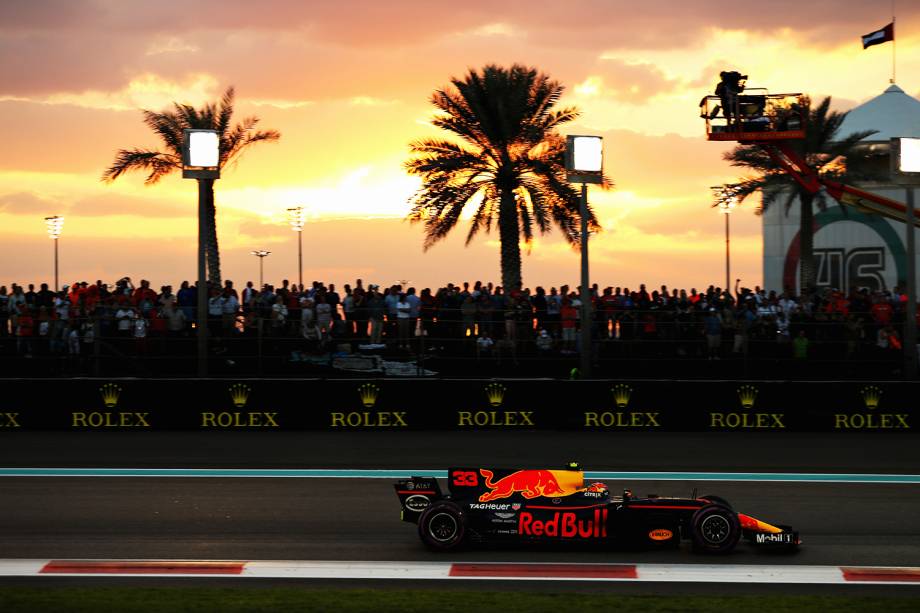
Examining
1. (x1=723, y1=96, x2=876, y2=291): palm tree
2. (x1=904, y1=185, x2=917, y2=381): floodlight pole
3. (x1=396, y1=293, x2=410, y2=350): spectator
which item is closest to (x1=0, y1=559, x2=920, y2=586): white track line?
(x1=396, y1=293, x2=410, y2=350): spectator

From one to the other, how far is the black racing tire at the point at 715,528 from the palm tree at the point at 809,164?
28.1m

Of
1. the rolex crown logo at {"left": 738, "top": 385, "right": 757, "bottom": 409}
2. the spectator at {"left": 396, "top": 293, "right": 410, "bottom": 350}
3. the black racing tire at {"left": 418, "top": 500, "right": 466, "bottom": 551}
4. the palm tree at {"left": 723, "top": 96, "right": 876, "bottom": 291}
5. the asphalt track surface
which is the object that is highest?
the palm tree at {"left": 723, "top": 96, "right": 876, "bottom": 291}

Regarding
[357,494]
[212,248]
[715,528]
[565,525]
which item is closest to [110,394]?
[357,494]

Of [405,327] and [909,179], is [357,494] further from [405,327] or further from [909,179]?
[909,179]

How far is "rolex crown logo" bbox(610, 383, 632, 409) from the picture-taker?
19.0 m

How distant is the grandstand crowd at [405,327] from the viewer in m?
20.4

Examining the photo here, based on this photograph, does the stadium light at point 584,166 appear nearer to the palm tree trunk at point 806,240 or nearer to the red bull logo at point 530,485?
the red bull logo at point 530,485

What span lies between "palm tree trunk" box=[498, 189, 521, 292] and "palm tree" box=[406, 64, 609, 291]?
25mm

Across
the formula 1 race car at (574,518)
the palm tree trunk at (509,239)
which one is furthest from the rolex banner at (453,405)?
the palm tree trunk at (509,239)

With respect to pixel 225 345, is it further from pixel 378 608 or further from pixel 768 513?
pixel 378 608

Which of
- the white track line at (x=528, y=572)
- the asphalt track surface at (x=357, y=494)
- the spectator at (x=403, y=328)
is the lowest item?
the white track line at (x=528, y=572)

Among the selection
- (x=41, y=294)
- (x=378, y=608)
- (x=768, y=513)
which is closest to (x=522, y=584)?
(x=378, y=608)

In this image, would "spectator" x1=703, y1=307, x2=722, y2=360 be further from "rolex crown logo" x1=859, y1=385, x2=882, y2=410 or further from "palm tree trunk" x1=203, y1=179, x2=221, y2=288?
"palm tree trunk" x1=203, y1=179, x2=221, y2=288

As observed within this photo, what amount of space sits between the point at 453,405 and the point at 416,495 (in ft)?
28.0
